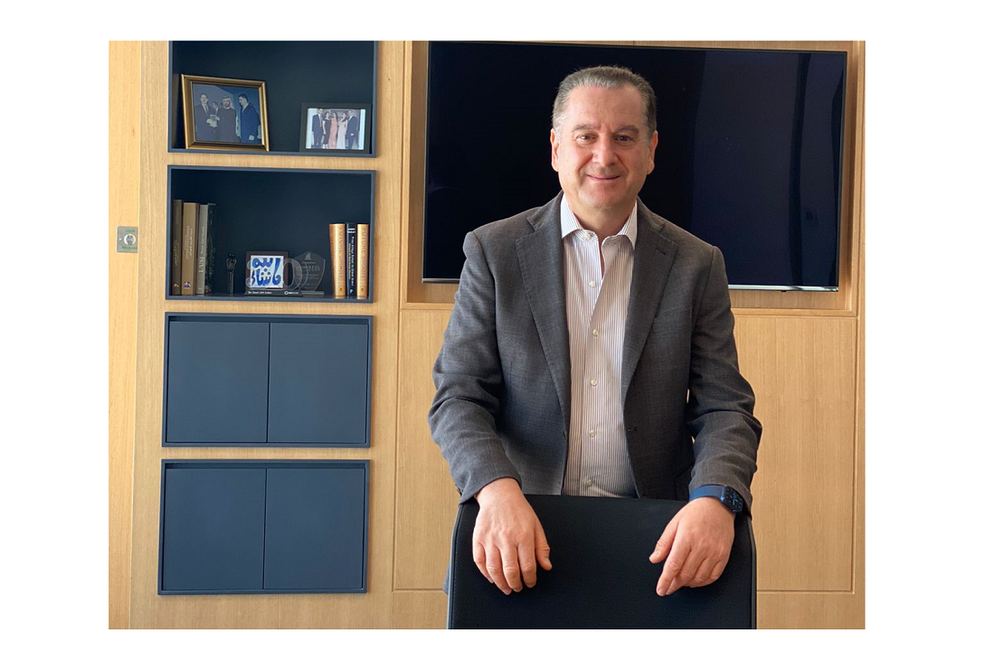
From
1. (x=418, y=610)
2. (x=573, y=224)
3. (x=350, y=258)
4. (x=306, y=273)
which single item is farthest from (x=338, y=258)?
(x=573, y=224)

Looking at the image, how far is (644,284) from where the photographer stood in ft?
5.37

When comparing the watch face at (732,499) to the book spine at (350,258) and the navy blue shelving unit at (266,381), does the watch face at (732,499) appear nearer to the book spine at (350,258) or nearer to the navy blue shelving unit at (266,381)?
the navy blue shelving unit at (266,381)

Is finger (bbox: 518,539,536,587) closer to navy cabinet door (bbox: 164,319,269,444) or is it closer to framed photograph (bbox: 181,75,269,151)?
navy cabinet door (bbox: 164,319,269,444)

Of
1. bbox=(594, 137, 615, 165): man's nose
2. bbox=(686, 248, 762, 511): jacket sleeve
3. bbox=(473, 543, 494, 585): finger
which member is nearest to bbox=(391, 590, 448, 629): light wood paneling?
bbox=(686, 248, 762, 511): jacket sleeve

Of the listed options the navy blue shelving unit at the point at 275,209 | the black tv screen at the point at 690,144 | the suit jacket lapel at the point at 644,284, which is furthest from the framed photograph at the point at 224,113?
the suit jacket lapel at the point at 644,284

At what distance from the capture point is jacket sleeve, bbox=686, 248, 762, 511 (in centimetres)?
147

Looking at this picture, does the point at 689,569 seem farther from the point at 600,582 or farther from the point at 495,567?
the point at 495,567

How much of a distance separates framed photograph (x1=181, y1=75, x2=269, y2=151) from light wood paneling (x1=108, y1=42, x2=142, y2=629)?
35cm

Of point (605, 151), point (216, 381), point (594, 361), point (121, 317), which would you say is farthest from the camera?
point (121, 317)

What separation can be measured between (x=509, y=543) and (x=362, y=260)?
6.30ft

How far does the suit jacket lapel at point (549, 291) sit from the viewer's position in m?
1.60

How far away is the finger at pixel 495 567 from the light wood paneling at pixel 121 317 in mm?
2426

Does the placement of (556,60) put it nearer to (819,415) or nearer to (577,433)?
(819,415)
